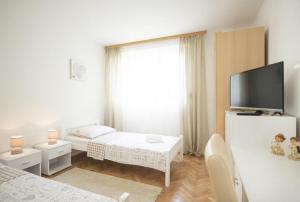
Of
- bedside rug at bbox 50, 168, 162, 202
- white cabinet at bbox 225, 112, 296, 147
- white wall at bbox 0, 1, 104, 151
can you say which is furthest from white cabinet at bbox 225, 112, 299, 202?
white wall at bbox 0, 1, 104, 151

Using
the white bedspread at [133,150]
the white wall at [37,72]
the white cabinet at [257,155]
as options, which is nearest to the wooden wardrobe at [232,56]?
the white cabinet at [257,155]

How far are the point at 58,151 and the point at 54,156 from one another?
94 mm

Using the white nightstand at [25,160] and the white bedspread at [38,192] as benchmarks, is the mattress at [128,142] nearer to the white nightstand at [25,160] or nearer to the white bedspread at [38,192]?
the white nightstand at [25,160]

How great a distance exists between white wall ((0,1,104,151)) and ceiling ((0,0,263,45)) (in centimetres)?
2

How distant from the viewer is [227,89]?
2557 millimetres

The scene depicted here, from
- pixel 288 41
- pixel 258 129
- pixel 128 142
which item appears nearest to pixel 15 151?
pixel 128 142

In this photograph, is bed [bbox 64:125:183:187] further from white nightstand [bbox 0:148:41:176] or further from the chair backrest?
the chair backrest

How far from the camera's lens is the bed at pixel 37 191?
120 centimetres

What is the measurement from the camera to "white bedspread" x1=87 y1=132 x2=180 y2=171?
93.2 inches

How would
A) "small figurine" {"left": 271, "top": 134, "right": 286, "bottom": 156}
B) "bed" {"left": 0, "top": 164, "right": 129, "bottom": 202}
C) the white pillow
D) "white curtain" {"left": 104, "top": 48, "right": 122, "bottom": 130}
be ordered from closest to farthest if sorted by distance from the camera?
"bed" {"left": 0, "top": 164, "right": 129, "bottom": 202}
"small figurine" {"left": 271, "top": 134, "right": 286, "bottom": 156}
the white pillow
"white curtain" {"left": 104, "top": 48, "right": 122, "bottom": 130}

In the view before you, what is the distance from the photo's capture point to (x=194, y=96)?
3.52 m

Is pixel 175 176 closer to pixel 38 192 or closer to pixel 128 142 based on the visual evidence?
pixel 128 142

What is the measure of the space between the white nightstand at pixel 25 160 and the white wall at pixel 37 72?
0.30m

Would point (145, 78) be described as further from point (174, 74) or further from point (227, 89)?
point (227, 89)
